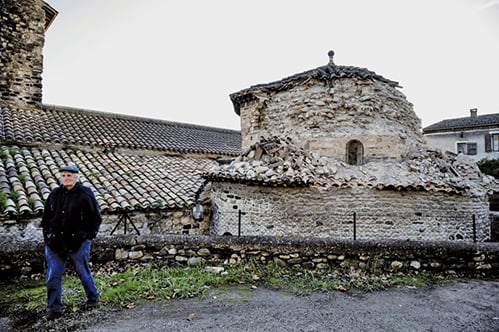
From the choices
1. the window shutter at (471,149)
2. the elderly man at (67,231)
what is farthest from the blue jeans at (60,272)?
the window shutter at (471,149)

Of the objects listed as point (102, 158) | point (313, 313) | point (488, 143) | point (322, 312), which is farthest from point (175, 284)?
point (488, 143)

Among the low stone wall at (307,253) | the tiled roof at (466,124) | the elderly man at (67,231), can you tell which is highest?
the tiled roof at (466,124)

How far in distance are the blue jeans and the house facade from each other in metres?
25.6

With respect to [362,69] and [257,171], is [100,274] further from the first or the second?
[362,69]

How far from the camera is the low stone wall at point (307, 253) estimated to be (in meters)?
5.16

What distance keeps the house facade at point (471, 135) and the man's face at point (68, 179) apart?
25.6 metres

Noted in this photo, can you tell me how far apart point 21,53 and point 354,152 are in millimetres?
13656

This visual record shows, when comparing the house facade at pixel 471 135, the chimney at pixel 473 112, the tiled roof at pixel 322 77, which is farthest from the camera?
the chimney at pixel 473 112

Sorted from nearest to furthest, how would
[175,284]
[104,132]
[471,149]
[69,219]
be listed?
1. [69,219]
2. [175,284]
3. [104,132]
4. [471,149]

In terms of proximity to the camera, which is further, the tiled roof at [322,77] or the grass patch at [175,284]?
the tiled roof at [322,77]

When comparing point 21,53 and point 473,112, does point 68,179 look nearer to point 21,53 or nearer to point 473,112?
point 21,53

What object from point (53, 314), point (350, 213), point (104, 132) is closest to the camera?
point (53, 314)

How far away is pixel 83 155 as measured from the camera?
34.3 ft

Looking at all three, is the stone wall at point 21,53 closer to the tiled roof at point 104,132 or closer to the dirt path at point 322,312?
the tiled roof at point 104,132
